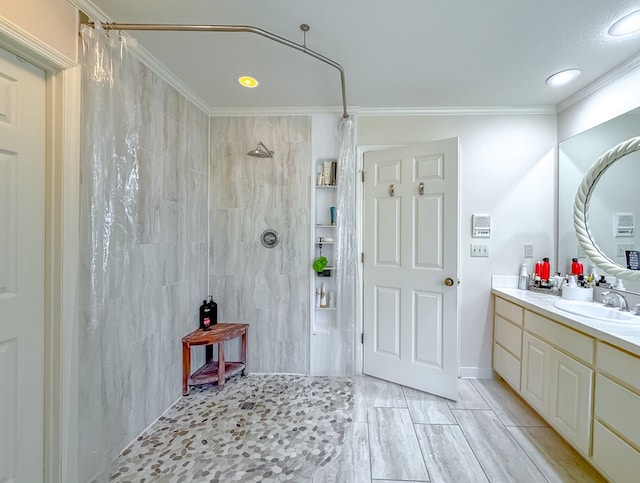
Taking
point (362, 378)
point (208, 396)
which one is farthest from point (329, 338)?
point (208, 396)

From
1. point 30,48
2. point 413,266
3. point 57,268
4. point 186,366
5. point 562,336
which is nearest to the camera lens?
point 30,48

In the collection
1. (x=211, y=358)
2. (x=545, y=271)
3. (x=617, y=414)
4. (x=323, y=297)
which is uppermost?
(x=545, y=271)

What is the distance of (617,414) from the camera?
1.26 metres

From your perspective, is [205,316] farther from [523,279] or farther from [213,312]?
[523,279]

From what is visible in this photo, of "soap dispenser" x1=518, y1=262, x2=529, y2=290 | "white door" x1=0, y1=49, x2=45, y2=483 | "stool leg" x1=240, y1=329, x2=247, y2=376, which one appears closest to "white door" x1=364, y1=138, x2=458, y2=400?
"soap dispenser" x1=518, y1=262, x2=529, y2=290

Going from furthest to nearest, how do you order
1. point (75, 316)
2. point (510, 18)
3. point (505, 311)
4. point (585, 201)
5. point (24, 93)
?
point (505, 311) < point (585, 201) < point (510, 18) < point (75, 316) < point (24, 93)

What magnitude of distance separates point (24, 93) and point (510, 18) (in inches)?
90.9

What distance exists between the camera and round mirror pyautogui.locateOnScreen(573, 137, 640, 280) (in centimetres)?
177

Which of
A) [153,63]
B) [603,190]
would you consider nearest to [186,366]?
[153,63]

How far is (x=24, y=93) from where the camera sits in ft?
3.77

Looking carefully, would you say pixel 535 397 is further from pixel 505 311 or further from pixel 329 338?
pixel 329 338

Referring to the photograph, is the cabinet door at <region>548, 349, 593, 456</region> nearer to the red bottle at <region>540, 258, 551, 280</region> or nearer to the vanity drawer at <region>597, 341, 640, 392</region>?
the vanity drawer at <region>597, 341, 640, 392</region>

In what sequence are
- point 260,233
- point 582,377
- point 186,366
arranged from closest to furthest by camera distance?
point 582,377, point 186,366, point 260,233

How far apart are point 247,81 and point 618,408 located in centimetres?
283
